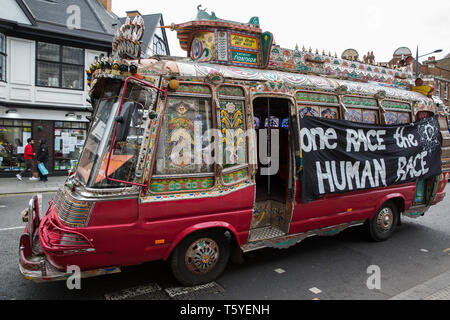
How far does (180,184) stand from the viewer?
394 centimetres

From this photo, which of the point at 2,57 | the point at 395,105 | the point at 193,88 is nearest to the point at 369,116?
the point at 395,105

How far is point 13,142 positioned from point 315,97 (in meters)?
15.2

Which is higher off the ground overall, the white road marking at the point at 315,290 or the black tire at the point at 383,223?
the black tire at the point at 383,223

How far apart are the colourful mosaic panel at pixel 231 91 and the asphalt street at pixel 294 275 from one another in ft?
8.51

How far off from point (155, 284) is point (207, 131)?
7.11ft

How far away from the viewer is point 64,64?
52.5 ft

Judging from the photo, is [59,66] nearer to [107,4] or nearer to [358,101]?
[107,4]

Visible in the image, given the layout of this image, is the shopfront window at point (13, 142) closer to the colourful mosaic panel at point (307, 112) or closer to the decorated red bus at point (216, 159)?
the decorated red bus at point (216, 159)

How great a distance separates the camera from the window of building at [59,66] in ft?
50.9

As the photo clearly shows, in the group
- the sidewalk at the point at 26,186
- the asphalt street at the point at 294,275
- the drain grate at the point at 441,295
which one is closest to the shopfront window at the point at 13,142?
the sidewalk at the point at 26,186
